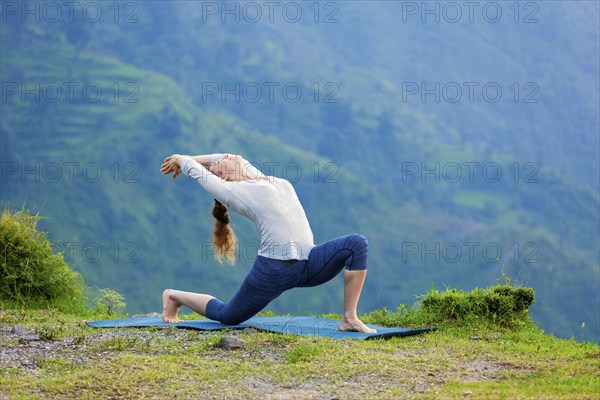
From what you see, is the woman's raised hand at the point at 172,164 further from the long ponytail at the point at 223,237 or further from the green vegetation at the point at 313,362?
the green vegetation at the point at 313,362

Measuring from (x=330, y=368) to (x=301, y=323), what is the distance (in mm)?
1869

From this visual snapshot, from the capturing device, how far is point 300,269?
6.65m

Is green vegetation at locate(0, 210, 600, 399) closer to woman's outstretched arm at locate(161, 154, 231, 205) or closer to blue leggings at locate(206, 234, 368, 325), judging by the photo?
blue leggings at locate(206, 234, 368, 325)

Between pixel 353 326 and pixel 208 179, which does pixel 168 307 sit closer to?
pixel 208 179

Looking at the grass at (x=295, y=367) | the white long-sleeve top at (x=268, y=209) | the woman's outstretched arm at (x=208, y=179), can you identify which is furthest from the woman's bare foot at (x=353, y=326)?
the woman's outstretched arm at (x=208, y=179)

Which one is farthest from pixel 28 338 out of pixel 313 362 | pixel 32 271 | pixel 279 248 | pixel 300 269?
pixel 32 271

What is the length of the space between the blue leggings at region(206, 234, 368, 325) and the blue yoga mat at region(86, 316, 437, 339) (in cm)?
27

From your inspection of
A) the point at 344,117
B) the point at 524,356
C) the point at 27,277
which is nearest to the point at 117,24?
the point at 344,117

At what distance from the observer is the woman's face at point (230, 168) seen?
Result: 6.87 m

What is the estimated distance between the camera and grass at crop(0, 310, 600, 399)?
15.9 feet

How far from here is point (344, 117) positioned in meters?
59.0

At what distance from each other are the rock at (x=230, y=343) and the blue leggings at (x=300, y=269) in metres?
0.75

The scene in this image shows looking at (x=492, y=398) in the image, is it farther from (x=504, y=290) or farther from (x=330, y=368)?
(x=504, y=290)

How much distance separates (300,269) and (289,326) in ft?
1.89
